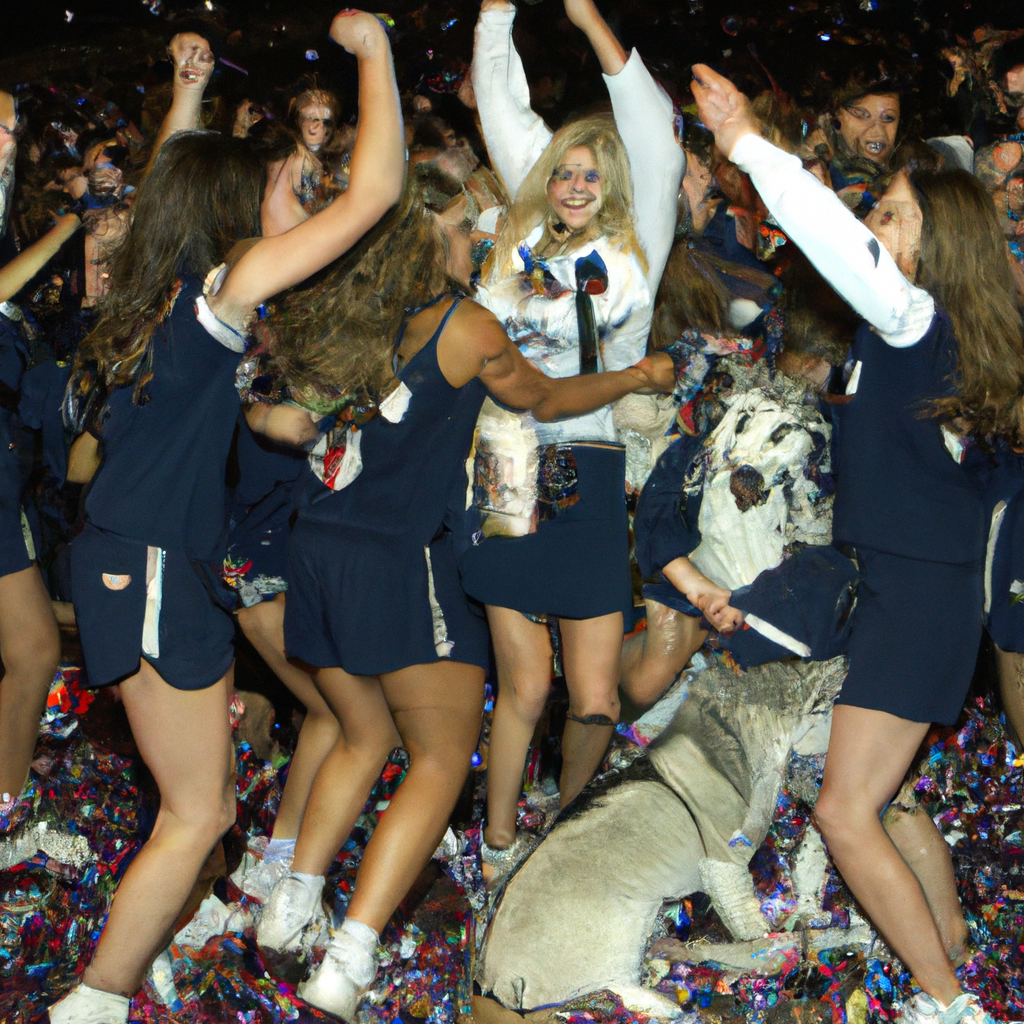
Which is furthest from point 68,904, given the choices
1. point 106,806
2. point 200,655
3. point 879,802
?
point 879,802

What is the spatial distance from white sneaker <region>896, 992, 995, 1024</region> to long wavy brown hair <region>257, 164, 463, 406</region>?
62.5 inches

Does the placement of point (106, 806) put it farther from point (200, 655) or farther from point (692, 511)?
point (692, 511)

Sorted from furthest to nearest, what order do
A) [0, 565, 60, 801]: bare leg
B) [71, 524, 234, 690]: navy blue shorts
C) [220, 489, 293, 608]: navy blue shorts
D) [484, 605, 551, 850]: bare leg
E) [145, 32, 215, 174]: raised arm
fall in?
[0, 565, 60, 801]: bare leg < [145, 32, 215, 174]: raised arm < [220, 489, 293, 608]: navy blue shorts < [484, 605, 551, 850]: bare leg < [71, 524, 234, 690]: navy blue shorts

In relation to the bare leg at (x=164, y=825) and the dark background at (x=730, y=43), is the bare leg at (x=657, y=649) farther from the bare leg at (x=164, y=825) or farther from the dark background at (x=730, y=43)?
the dark background at (x=730, y=43)

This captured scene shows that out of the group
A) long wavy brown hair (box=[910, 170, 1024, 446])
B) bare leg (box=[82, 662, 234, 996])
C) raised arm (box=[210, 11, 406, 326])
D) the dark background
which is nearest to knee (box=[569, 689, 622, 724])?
bare leg (box=[82, 662, 234, 996])

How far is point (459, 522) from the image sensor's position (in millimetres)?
2547

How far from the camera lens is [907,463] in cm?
232

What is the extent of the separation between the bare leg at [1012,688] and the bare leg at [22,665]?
2.15 m

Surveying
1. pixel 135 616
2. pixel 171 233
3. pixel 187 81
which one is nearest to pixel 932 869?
pixel 135 616

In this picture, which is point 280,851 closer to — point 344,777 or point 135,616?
point 344,777

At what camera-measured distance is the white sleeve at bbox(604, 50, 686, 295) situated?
98.5 inches

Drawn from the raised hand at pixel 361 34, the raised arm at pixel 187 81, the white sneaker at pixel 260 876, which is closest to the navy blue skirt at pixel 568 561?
the white sneaker at pixel 260 876

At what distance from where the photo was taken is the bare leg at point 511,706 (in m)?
2.54

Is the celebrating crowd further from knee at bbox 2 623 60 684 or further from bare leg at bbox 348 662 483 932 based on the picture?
knee at bbox 2 623 60 684
